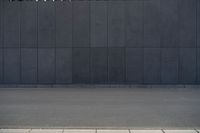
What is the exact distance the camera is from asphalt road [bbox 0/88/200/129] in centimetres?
1305

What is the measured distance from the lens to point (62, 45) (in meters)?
29.8

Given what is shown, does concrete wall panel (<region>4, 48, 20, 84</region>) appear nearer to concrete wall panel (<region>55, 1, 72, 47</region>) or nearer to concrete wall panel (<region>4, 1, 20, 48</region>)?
concrete wall panel (<region>4, 1, 20, 48</region>)

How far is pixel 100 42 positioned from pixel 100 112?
14.5 metres

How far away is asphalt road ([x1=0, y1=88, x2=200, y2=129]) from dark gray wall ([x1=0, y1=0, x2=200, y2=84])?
885 cm

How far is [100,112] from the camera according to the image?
15516 mm

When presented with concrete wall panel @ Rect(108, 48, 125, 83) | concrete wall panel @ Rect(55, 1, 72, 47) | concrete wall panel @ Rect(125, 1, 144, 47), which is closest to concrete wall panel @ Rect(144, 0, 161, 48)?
concrete wall panel @ Rect(125, 1, 144, 47)

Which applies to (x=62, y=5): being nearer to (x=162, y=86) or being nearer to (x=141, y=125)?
(x=162, y=86)

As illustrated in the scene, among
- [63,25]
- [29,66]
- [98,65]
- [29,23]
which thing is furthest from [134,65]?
[29,23]

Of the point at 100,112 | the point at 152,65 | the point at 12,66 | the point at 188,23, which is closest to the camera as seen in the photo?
the point at 100,112

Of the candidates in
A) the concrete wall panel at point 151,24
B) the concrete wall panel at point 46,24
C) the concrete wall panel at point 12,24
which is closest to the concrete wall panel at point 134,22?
the concrete wall panel at point 151,24

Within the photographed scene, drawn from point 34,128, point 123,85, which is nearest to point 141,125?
point 34,128

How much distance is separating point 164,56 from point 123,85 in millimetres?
3079

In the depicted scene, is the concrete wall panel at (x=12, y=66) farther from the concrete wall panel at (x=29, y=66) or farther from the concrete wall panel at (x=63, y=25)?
the concrete wall panel at (x=63, y=25)

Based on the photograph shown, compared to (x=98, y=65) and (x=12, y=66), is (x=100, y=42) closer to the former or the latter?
(x=98, y=65)
